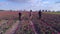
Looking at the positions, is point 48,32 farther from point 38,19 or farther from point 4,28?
point 38,19

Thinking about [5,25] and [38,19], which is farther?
[38,19]

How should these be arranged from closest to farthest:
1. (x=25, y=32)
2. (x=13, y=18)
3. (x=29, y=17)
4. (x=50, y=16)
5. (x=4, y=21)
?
(x=25, y=32)
(x=4, y=21)
(x=13, y=18)
(x=29, y=17)
(x=50, y=16)

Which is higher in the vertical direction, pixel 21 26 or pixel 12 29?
pixel 21 26

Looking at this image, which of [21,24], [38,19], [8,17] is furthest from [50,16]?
[8,17]

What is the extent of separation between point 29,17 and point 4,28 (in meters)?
4.03

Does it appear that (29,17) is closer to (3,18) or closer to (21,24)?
(21,24)

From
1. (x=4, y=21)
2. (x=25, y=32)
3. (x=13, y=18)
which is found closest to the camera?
(x=25, y=32)

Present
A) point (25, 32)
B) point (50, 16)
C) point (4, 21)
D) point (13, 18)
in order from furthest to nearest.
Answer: point (50, 16) → point (13, 18) → point (4, 21) → point (25, 32)

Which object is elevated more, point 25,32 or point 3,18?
point 3,18

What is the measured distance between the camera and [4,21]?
14.7 meters

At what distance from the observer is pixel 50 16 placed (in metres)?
22.6

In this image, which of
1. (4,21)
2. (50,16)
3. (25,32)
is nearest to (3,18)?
(4,21)

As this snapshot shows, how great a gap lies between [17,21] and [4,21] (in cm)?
208

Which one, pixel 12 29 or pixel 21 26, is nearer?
pixel 12 29
